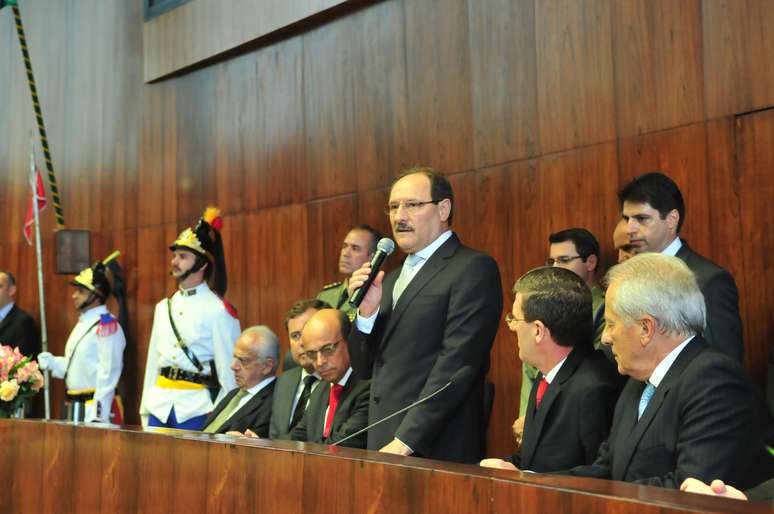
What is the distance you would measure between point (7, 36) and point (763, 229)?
6.62 m

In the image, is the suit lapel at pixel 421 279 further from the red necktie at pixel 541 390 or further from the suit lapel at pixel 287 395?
the suit lapel at pixel 287 395

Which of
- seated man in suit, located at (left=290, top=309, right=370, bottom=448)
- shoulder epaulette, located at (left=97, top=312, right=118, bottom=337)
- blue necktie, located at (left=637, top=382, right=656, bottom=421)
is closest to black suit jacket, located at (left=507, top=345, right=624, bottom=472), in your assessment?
blue necktie, located at (left=637, top=382, right=656, bottom=421)

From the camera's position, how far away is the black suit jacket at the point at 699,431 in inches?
82.0

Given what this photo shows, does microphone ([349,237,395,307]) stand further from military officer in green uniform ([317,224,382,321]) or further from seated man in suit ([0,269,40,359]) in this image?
seated man in suit ([0,269,40,359])

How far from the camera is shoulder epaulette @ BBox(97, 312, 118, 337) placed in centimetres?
647

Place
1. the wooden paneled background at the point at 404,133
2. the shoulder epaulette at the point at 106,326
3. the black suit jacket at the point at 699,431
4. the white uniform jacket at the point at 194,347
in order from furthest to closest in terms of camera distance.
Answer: the shoulder epaulette at the point at 106,326
the white uniform jacket at the point at 194,347
the wooden paneled background at the point at 404,133
the black suit jacket at the point at 699,431

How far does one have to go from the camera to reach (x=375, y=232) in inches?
184

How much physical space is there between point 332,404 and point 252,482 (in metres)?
1.22

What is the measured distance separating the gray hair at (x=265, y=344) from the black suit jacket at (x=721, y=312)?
1.85 metres

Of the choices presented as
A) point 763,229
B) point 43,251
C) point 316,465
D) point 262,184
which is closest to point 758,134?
point 763,229

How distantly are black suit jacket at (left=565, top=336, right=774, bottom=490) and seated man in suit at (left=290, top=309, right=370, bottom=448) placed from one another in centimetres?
136

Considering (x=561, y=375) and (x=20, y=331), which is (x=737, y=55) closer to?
(x=561, y=375)

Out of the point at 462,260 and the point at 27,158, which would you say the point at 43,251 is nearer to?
the point at 27,158

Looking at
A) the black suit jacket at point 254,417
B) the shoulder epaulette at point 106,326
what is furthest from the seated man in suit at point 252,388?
the shoulder epaulette at point 106,326
